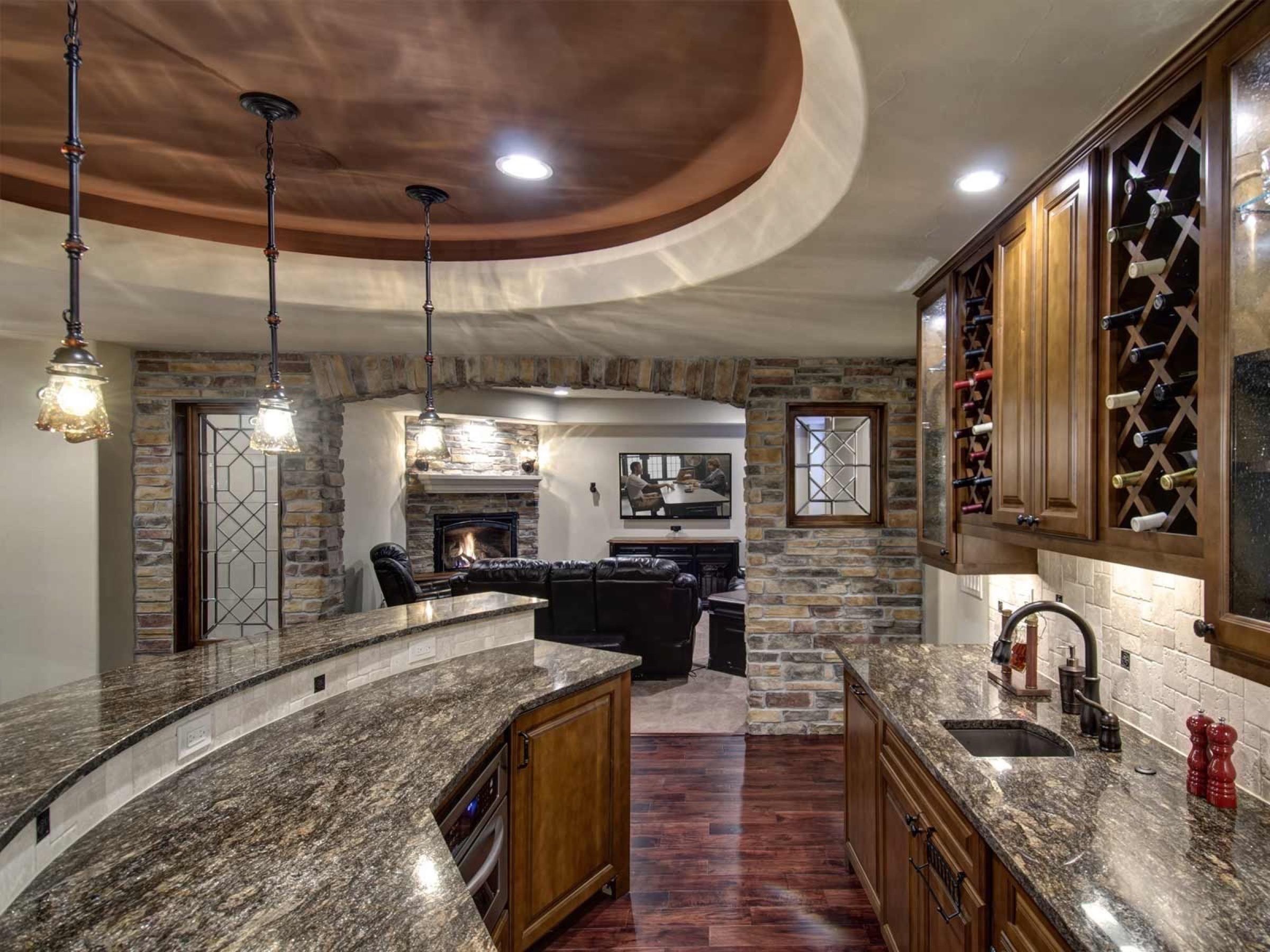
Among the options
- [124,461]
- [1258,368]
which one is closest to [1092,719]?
[1258,368]

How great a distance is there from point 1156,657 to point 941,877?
85 cm

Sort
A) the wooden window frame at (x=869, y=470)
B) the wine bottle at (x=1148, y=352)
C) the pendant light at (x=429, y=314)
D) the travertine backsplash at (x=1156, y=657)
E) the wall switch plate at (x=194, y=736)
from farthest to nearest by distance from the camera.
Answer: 1. the wooden window frame at (x=869, y=470)
2. the pendant light at (x=429, y=314)
3. the wall switch plate at (x=194, y=736)
4. the travertine backsplash at (x=1156, y=657)
5. the wine bottle at (x=1148, y=352)

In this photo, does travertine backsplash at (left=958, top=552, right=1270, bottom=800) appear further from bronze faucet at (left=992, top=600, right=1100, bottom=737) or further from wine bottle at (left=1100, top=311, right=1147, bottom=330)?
wine bottle at (left=1100, top=311, right=1147, bottom=330)

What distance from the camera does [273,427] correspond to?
2.01 meters

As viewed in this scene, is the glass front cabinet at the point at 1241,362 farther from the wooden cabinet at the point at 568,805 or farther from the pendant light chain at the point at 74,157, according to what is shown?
the pendant light chain at the point at 74,157

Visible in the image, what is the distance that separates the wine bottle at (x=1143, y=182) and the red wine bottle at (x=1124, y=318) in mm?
244

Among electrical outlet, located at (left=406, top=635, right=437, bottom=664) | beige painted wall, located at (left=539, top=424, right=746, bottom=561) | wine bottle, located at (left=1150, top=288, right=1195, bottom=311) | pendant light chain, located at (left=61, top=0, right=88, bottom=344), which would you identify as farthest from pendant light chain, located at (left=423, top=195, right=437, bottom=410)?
beige painted wall, located at (left=539, top=424, right=746, bottom=561)

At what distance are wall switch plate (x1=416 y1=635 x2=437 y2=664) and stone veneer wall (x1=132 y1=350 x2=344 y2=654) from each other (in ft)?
5.59

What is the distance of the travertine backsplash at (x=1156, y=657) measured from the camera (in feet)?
4.64

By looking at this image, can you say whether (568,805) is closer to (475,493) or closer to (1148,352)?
(1148,352)

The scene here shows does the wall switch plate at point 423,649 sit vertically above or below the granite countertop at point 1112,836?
above

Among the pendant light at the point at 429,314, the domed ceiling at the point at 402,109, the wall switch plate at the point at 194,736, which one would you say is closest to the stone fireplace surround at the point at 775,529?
the pendant light at the point at 429,314

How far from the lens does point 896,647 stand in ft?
8.61

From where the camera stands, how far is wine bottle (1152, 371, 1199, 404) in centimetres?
119
